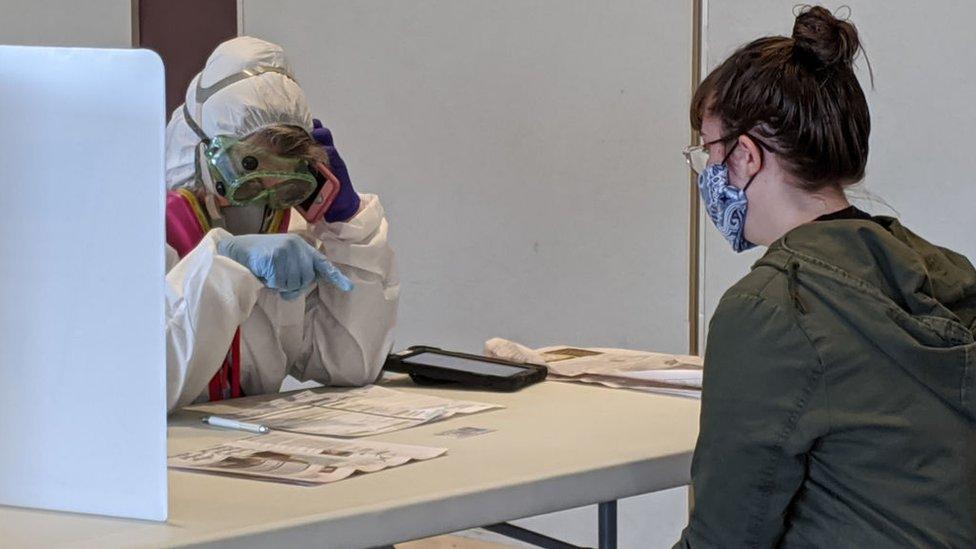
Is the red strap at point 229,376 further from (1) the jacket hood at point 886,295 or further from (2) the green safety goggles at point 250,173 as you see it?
(1) the jacket hood at point 886,295

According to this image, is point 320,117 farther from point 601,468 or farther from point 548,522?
point 601,468

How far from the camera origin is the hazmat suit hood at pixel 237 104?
181 cm

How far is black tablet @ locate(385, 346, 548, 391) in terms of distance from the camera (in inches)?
73.7

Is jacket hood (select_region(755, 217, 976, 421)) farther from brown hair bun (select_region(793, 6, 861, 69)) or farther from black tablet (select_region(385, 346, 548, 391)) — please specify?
black tablet (select_region(385, 346, 548, 391))

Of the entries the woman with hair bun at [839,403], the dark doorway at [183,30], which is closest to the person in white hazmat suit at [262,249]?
the woman with hair bun at [839,403]

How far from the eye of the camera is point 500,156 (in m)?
3.47

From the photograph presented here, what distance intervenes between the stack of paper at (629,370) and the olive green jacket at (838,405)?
564 mm

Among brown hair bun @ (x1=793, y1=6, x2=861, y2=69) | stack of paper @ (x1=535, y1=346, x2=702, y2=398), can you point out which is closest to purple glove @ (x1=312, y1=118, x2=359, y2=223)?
stack of paper @ (x1=535, y1=346, x2=702, y2=398)

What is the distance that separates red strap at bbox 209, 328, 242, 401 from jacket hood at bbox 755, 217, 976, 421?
817 mm

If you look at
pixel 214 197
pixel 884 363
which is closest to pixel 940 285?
pixel 884 363

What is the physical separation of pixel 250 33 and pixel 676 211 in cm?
159

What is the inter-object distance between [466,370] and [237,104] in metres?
0.51

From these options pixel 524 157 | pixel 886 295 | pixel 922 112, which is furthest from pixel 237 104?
pixel 524 157

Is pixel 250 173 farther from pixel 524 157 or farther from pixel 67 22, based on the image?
pixel 67 22
